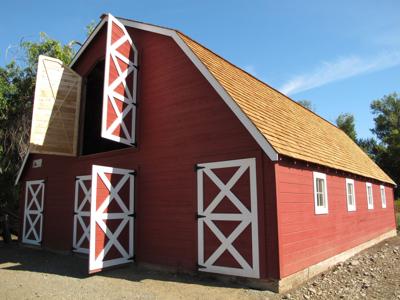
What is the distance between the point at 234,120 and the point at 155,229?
3740 millimetres

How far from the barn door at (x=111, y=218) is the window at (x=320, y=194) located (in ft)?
17.1

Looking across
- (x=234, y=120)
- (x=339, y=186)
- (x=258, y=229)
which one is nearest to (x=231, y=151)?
(x=234, y=120)

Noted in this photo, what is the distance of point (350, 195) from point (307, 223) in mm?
5103

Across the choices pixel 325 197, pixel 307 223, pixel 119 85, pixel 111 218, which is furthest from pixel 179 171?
pixel 325 197

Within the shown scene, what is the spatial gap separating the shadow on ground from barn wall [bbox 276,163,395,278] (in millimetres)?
1534

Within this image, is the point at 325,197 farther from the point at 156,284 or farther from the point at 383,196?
the point at 383,196

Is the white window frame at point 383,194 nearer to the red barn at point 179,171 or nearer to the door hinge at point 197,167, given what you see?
the red barn at point 179,171

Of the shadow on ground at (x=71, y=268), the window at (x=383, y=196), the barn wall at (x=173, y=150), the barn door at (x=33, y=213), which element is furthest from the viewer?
the window at (x=383, y=196)

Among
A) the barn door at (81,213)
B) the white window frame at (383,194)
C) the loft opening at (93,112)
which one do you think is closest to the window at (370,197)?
the white window frame at (383,194)

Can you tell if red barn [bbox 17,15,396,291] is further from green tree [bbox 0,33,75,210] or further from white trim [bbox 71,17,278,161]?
green tree [bbox 0,33,75,210]

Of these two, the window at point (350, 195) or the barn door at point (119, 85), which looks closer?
the barn door at point (119, 85)

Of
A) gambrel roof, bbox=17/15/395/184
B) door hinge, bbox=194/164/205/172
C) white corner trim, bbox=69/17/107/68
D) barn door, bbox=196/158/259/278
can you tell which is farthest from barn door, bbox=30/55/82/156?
barn door, bbox=196/158/259/278

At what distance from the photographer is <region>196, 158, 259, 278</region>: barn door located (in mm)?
7664

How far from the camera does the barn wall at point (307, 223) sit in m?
7.64
